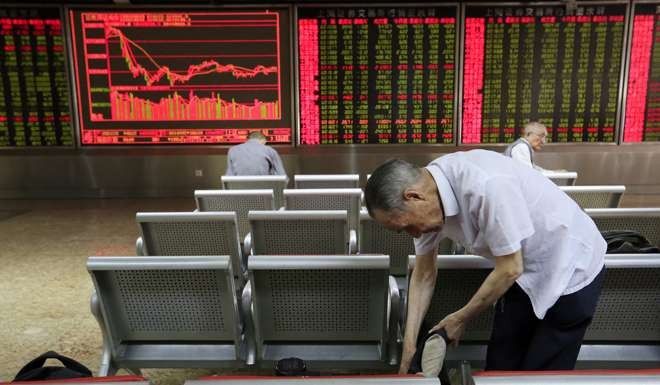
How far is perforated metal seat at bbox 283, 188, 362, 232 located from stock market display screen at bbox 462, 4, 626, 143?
4.07m

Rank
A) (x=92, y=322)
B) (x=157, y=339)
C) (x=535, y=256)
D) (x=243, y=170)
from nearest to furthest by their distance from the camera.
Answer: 1. (x=535, y=256)
2. (x=157, y=339)
3. (x=92, y=322)
4. (x=243, y=170)

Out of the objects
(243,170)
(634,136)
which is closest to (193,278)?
(243,170)

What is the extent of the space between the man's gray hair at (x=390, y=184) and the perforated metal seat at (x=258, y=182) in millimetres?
2628

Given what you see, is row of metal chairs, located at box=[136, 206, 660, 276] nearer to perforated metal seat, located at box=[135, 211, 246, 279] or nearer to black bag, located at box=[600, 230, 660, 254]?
perforated metal seat, located at box=[135, 211, 246, 279]

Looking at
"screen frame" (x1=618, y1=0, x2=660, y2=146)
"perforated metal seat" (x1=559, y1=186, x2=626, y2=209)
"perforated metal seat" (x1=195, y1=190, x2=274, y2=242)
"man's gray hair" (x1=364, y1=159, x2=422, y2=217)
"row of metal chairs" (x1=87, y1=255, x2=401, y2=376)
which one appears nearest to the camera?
"man's gray hair" (x1=364, y1=159, x2=422, y2=217)

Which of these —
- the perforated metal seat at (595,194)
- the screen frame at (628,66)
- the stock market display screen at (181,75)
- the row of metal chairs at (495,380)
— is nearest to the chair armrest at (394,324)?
the row of metal chairs at (495,380)

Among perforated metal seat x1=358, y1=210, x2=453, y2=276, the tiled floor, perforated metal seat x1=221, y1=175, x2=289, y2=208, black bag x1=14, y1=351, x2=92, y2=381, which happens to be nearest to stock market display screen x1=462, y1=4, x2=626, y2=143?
the tiled floor

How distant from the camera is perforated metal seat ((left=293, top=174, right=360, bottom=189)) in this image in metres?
3.90

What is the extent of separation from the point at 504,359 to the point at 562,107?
601 cm

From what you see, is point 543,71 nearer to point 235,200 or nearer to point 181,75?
point 181,75

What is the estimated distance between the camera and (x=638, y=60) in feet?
20.9

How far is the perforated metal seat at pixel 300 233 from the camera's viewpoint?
86.9 inches

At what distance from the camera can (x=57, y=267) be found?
150 inches

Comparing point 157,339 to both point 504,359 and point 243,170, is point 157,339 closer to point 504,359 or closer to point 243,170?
point 504,359
